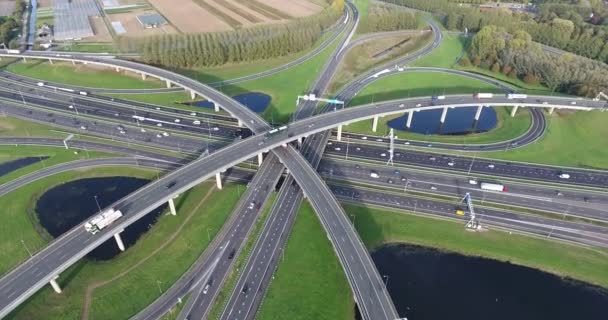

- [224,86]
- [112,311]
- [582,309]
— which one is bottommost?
[582,309]

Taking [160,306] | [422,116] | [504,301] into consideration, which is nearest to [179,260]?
[160,306]

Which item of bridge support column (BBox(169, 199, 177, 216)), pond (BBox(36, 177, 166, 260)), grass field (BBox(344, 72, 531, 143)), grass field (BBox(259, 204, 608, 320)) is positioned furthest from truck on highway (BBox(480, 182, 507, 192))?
pond (BBox(36, 177, 166, 260))

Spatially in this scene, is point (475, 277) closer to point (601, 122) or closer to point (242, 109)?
point (242, 109)

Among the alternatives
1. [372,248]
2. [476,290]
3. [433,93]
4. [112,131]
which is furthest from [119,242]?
[433,93]

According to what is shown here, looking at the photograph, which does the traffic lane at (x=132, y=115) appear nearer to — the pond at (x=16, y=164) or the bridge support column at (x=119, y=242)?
the pond at (x=16, y=164)

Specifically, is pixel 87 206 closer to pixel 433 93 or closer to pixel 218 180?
pixel 218 180

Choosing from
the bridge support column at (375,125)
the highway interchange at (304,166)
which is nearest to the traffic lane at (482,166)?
the highway interchange at (304,166)
